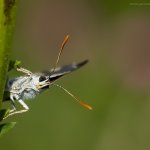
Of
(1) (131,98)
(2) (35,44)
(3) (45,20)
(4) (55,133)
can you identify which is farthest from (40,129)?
(3) (45,20)

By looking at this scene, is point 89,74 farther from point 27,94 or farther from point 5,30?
point 5,30

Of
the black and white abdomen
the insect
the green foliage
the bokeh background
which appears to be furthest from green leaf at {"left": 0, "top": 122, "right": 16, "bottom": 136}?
the bokeh background

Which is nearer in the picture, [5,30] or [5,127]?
[5,30]

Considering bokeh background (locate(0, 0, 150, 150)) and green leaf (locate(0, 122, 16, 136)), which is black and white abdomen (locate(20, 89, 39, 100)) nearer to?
green leaf (locate(0, 122, 16, 136))

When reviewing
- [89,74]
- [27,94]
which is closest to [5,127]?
[27,94]

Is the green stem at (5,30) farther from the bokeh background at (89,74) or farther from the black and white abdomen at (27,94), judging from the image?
the bokeh background at (89,74)
